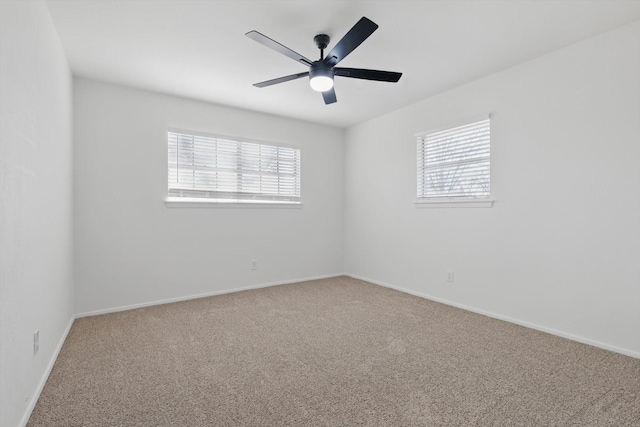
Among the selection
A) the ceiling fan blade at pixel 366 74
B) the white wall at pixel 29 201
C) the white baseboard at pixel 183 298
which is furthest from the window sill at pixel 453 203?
the white wall at pixel 29 201

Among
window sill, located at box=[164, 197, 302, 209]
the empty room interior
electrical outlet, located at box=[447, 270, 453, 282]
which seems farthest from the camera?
window sill, located at box=[164, 197, 302, 209]

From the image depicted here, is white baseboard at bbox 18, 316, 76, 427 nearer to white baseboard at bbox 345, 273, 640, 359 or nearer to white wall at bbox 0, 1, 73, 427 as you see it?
white wall at bbox 0, 1, 73, 427

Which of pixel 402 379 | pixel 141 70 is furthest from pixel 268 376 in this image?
pixel 141 70

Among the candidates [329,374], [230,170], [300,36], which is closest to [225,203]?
[230,170]

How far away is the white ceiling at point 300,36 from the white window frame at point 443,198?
45 cm

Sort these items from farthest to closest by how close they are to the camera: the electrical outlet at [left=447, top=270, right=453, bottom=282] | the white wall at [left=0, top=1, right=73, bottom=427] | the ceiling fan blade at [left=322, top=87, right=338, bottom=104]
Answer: the electrical outlet at [left=447, top=270, right=453, bottom=282] → the ceiling fan blade at [left=322, top=87, right=338, bottom=104] → the white wall at [left=0, top=1, right=73, bottom=427]

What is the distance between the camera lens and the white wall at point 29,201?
1431 millimetres

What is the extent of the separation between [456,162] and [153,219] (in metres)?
3.60

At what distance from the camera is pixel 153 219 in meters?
3.72

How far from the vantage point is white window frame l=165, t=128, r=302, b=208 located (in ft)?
12.8

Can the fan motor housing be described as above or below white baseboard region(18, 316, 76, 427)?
above

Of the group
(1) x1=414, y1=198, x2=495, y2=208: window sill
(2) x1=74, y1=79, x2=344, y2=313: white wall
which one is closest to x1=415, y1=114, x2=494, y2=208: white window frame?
(1) x1=414, y1=198, x2=495, y2=208: window sill

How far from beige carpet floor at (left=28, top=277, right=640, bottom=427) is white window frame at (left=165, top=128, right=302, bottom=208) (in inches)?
56.6

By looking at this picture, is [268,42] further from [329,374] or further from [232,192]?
[232,192]
